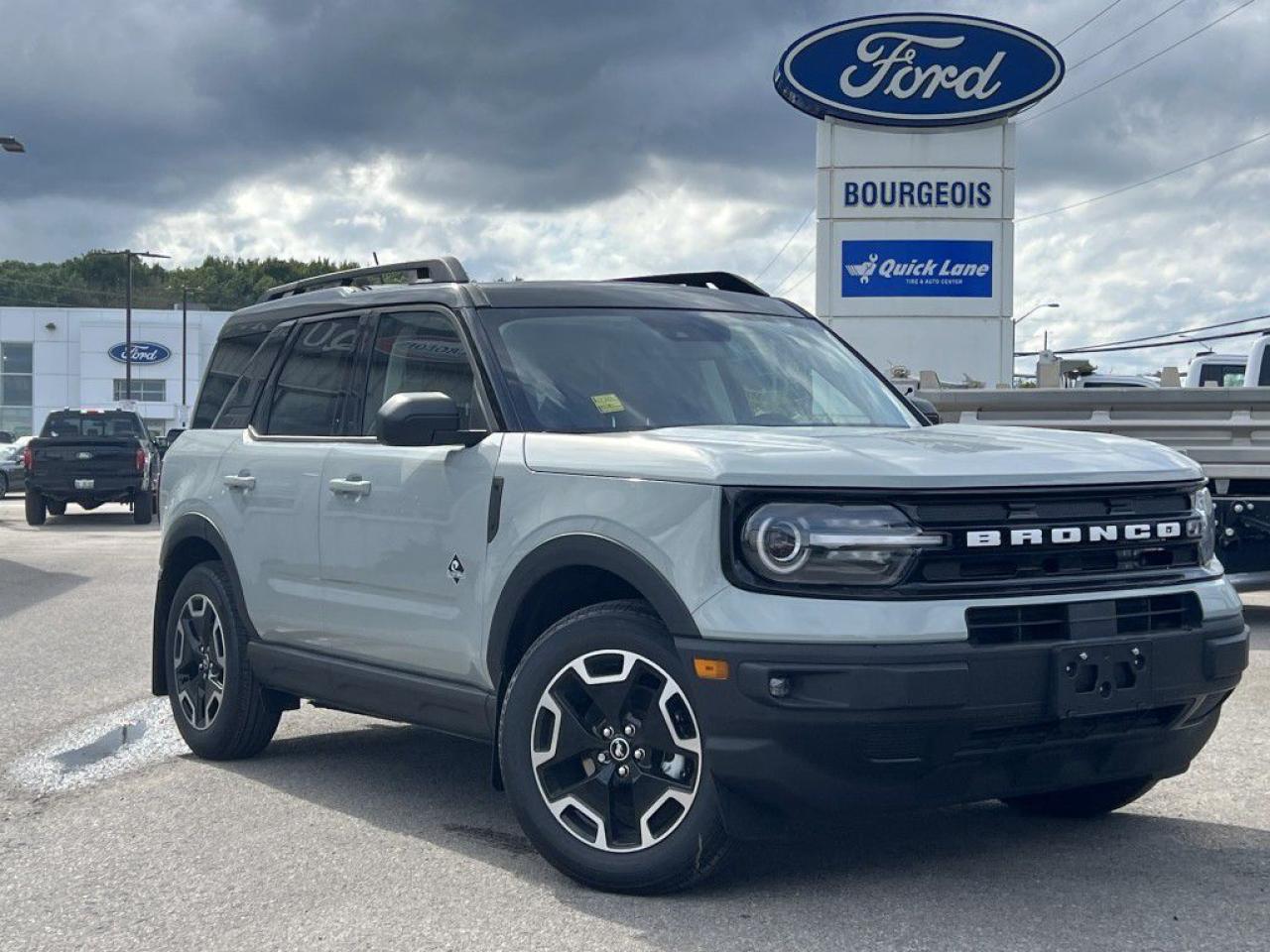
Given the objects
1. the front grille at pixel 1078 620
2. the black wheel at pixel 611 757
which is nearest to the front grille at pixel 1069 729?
the front grille at pixel 1078 620

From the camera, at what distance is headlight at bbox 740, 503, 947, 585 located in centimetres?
452

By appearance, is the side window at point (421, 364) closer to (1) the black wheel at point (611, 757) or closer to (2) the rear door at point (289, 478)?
(2) the rear door at point (289, 478)

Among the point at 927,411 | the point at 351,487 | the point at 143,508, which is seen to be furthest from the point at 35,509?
the point at 927,411

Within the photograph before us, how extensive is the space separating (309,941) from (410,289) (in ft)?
8.69

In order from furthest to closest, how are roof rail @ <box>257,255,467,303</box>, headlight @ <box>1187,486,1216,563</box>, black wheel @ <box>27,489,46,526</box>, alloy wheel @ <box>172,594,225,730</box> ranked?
1. black wheel @ <box>27,489,46,526</box>
2. alloy wheel @ <box>172,594,225,730</box>
3. roof rail @ <box>257,255,467,303</box>
4. headlight @ <box>1187,486,1216,563</box>

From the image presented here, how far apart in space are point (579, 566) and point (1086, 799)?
196 cm

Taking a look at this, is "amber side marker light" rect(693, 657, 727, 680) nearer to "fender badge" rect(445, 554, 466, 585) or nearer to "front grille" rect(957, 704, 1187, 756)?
"front grille" rect(957, 704, 1187, 756)

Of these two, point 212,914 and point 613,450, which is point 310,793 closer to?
point 212,914

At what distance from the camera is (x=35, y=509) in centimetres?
2772

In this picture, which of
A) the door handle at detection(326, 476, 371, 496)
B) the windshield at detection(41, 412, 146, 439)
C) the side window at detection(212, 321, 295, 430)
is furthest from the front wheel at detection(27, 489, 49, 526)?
the door handle at detection(326, 476, 371, 496)

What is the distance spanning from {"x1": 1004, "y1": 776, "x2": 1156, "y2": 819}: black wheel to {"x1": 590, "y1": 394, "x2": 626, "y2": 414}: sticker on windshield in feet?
5.92

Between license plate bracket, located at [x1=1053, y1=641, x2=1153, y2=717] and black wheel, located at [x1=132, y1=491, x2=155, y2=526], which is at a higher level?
license plate bracket, located at [x1=1053, y1=641, x2=1153, y2=717]

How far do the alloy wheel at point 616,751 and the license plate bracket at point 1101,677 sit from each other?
3.27 feet

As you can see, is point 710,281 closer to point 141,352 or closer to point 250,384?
point 250,384
